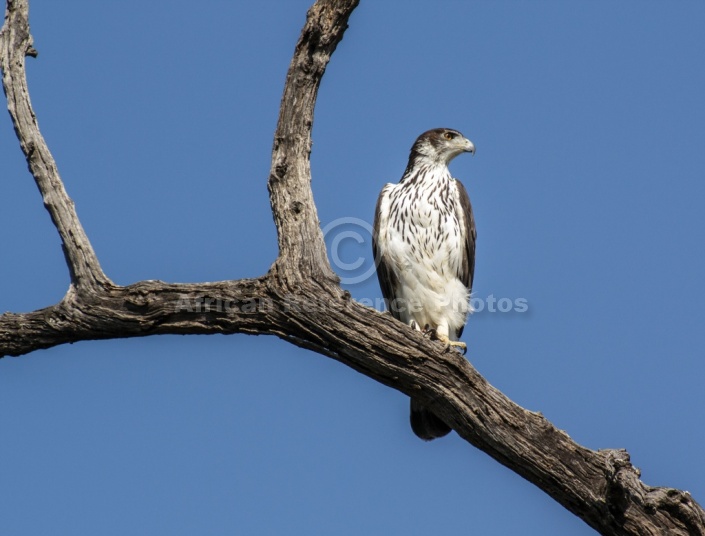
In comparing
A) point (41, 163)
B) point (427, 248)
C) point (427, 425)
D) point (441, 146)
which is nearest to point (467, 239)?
point (427, 248)

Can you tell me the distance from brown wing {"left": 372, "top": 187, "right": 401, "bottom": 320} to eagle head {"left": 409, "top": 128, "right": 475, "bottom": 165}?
0.54 metres

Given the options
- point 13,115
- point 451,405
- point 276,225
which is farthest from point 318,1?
point 451,405

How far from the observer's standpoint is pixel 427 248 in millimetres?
7840

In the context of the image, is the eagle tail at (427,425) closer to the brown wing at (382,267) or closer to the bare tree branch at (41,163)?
the brown wing at (382,267)

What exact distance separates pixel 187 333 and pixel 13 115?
1.72 m

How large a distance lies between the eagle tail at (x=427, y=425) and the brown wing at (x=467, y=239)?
1500 mm

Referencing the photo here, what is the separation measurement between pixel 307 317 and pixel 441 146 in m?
3.50

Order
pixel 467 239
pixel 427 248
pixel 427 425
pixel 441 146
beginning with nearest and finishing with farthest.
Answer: pixel 427 425, pixel 427 248, pixel 467 239, pixel 441 146

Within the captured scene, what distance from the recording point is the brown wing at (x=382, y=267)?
26.4 ft

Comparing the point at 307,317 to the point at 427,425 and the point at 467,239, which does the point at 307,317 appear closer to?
the point at 427,425

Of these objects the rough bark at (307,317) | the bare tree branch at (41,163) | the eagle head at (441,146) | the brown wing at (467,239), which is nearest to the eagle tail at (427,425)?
the rough bark at (307,317)

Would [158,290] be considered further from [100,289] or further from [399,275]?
[399,275]

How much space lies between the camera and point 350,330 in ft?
18.1

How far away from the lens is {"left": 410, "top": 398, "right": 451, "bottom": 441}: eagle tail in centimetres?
704
